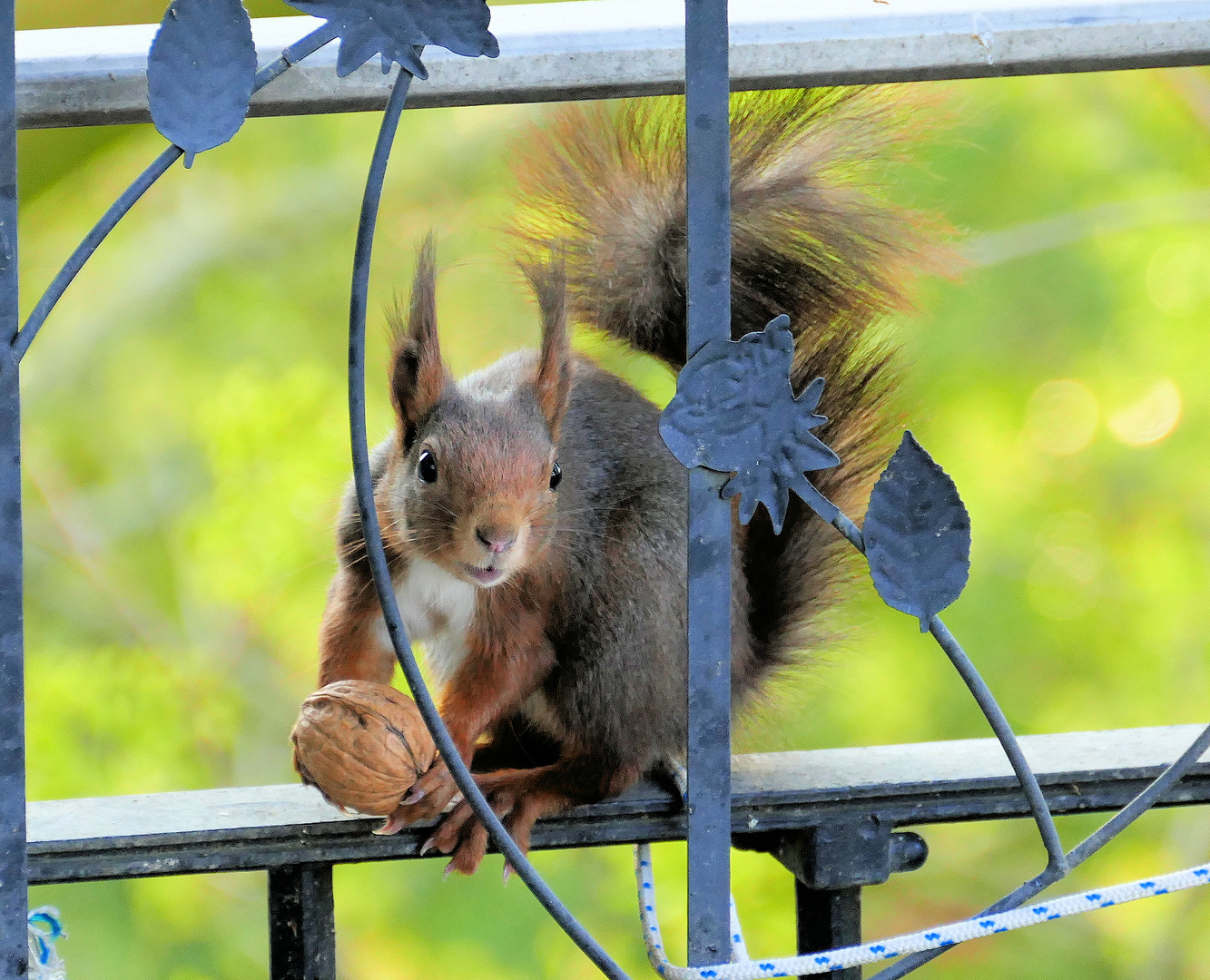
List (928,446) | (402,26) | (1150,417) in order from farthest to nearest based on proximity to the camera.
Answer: (1150,417) < (928,446) < (402,26)

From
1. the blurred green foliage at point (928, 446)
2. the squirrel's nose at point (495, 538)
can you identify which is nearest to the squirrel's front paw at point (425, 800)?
the squirrel's nose at point (495, 538)

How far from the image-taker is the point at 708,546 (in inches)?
21.7

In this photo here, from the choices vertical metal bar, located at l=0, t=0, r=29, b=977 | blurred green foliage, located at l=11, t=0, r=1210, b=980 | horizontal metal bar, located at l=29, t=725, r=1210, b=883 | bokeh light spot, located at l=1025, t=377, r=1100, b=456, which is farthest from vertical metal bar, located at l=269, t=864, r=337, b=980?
bokeh light spot, located at l=1025, t=377, r=1100, b=456

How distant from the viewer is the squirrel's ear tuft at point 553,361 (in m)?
0.87

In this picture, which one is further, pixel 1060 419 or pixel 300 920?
pixel 1060 419

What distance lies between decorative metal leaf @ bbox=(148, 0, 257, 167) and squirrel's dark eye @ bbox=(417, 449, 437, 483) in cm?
47

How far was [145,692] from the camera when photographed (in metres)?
2.13

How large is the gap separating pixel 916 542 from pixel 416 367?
→ 19.8 inches

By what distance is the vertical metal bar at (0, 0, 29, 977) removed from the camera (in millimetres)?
516

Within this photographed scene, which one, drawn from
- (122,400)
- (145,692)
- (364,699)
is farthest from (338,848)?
(122,400)

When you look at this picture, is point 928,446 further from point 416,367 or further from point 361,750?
point 361,750

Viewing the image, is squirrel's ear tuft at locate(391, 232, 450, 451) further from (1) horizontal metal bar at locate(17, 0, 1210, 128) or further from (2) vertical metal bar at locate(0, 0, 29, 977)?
(2) vertical metal bar at locate(0, 0, 29, 977)

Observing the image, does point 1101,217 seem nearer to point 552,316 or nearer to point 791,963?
point 552,316

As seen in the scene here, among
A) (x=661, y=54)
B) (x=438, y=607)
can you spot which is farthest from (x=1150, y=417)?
(x=661, y=54)
